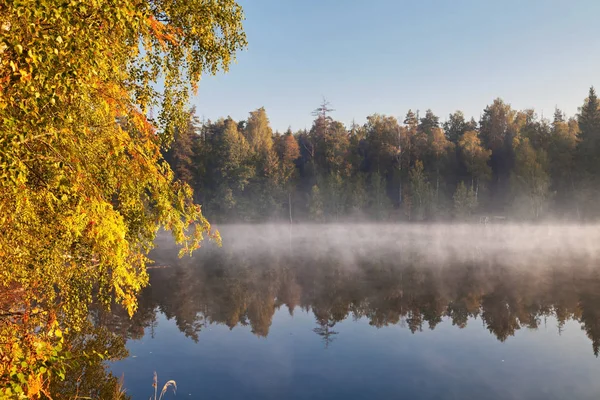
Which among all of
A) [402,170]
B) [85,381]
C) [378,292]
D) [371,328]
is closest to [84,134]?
[85,381]

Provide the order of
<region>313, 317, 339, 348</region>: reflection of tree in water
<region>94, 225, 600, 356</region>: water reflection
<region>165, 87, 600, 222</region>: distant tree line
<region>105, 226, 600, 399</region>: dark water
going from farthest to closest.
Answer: <region>165, 87, 600, 222</region>: distant tree line
<region>94, 225, 600, 356</region>: water reflection
<region>313, 317, 339, 348</region>: reflection of tree in water
<region>105, 226, 600, 399</region>: dark water

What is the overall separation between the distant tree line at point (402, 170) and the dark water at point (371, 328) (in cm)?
3394

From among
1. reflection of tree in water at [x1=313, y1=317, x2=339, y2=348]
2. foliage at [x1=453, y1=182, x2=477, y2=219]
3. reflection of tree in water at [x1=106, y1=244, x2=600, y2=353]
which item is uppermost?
foliage at [x1=453, y1=182, x2=477, y2=219]

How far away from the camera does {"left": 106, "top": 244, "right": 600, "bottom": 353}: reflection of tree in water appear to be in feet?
68.1

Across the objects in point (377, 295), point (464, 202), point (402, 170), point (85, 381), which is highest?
point (402, 170)

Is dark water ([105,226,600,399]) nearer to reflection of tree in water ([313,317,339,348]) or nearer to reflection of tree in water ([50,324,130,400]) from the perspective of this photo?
reflection of tree in water ([313,317,339,348])

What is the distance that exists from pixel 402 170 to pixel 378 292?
188ft

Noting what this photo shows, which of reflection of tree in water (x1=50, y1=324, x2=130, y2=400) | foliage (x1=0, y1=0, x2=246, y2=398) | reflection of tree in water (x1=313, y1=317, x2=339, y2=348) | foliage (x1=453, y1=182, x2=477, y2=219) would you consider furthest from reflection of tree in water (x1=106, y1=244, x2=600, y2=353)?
foliage (x1=453, y1=182, x2=477, y2=219)

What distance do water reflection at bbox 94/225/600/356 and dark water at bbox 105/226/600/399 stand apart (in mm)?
118

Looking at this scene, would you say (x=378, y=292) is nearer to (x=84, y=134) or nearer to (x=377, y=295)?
(x=377, y=295)

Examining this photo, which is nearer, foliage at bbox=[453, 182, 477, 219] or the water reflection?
the water reflection

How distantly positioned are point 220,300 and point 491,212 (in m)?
60.3

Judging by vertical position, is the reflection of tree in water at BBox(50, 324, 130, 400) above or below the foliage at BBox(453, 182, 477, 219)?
below

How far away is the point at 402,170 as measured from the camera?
80.5 m
